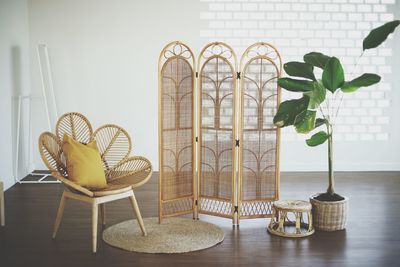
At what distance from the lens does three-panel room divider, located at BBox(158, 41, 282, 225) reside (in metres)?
4.43

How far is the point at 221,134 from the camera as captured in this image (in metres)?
4.50

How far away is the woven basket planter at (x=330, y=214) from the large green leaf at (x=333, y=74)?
92 centimetres

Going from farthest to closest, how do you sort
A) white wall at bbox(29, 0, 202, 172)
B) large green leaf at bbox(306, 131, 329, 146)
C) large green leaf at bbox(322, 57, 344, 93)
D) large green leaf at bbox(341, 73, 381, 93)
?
white wall at bbox(29, 0, 202, 172) → large green leaf at bbox(306, 131, 329, 146) → large green leaf at bbox(341, 73, 381, 93) → large green leaf at bbox(322, 57, 344, 93)

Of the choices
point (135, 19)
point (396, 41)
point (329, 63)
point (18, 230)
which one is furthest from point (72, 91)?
point (396, 41)

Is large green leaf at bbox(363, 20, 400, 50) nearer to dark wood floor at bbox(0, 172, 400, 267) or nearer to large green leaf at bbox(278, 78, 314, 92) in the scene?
large green leaf at bbox(278, 78, 314, 92)

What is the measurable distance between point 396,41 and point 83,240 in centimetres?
497

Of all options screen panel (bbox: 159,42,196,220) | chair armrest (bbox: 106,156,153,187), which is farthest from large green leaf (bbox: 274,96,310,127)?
chair armrest (bbox: 106,156,153,187)

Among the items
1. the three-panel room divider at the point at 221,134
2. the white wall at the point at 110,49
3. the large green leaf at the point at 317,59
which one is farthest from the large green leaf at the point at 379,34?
the white wall at the point at 110,49

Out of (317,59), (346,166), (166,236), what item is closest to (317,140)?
(317,59)

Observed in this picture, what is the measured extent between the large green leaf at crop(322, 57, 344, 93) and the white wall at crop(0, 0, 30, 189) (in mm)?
3386

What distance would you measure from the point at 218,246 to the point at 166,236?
1.44 feet

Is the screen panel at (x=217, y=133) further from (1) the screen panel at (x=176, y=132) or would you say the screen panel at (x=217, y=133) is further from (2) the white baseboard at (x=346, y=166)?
(2) the white baseboard at (x=346, y=166)

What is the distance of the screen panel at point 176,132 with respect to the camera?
4461 millimetres

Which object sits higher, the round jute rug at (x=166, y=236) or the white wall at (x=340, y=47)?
the white wall at (x=340, y=47)
